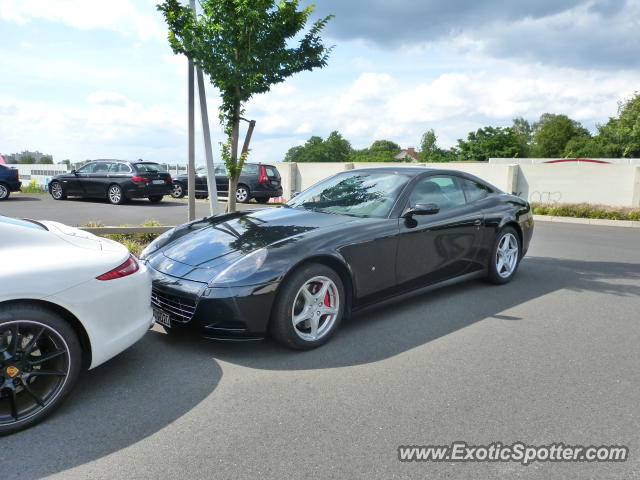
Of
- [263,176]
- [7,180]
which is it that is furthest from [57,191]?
[263,176]

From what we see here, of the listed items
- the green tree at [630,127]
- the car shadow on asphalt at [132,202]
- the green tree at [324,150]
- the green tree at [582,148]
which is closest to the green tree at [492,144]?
the green tree at [582,148]

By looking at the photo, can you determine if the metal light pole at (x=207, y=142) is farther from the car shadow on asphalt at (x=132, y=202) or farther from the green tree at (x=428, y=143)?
the green tree at (x=428, y=143)

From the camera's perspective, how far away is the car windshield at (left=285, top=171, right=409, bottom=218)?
4762 millimetres

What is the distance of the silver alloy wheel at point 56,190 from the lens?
17.5 metres

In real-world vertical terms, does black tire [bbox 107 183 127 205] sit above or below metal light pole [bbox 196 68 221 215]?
below

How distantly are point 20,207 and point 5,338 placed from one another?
45.8 feet

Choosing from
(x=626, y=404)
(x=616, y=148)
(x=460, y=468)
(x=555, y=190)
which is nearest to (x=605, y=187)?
(x=555, y=190)

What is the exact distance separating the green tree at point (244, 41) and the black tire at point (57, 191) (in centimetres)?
1179

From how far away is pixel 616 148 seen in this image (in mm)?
57594

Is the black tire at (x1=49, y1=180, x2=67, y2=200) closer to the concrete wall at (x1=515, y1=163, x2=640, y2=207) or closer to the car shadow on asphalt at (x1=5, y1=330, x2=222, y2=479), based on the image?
the car shadow on asphalt at (x1=5, y1=330, x2=222, y2=479)

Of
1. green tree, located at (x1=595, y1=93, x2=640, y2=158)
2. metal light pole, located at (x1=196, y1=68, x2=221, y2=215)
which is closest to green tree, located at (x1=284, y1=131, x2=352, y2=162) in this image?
green tree, located at (x1=595, y1=93, x2=640, y2=158)

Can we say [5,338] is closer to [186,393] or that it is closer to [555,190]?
[186,393]

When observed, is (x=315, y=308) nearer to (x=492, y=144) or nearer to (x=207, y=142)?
(x=207, y=142)

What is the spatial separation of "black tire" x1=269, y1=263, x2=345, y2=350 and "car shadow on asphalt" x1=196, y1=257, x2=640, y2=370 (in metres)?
0.09
